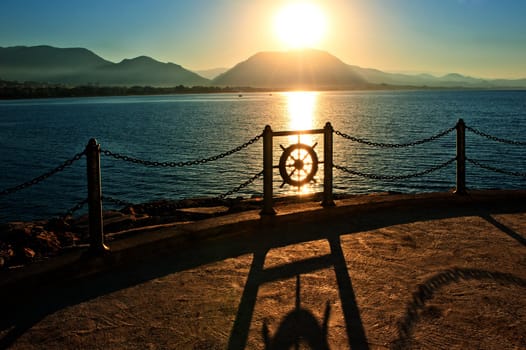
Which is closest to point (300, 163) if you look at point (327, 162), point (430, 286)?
point (327, 162)

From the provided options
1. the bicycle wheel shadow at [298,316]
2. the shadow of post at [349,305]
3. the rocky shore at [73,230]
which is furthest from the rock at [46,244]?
the shadow of post at [349,305]

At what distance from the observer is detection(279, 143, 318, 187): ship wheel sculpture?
9.03m


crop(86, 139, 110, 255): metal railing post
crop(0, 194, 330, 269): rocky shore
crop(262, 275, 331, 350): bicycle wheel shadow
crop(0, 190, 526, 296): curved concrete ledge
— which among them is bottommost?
crop(0, 194, 330, 269): rocky shore

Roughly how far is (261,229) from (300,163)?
1818mm

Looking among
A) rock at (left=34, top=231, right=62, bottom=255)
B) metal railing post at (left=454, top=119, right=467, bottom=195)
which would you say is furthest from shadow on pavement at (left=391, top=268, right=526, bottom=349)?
rock at (left=34, top=231, right=62, bottom=255)

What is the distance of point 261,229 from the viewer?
776cm

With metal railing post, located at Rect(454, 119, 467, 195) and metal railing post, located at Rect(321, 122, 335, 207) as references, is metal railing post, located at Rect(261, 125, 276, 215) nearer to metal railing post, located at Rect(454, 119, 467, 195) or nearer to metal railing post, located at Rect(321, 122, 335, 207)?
metal railing post, located at Rect(321, 122, 335, 207)

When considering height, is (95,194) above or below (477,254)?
above

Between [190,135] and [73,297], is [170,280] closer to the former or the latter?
[73,297]

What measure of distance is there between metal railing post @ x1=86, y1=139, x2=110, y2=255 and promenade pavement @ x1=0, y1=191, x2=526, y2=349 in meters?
0.18

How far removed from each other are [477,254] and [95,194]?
484 cm

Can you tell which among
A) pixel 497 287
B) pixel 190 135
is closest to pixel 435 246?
pixel 497 287

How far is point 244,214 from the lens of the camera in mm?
8070

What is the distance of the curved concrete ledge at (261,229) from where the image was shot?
5676mm
